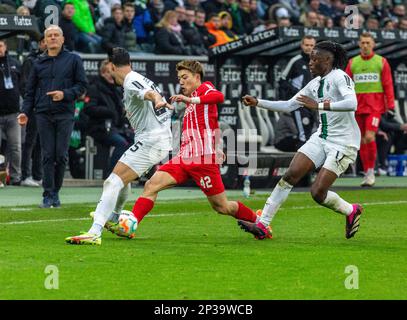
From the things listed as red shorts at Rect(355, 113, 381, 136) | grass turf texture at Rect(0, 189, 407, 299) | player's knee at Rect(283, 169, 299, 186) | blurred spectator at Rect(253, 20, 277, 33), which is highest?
blurred spectator at Rect(253, 20, 277, 33)

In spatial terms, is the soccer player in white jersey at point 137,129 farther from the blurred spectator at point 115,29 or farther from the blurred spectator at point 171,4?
the blurred spectator at point 171,4

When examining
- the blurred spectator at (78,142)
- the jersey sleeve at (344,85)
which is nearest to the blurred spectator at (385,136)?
the blurred spectator at (78,142)

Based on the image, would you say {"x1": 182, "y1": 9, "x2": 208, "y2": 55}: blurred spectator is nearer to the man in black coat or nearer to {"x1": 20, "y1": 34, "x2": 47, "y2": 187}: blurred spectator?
{"x1": 20, "y1": 34, "x2": 47, "y2": 187}: blurred spectator

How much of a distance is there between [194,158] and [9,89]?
856cm

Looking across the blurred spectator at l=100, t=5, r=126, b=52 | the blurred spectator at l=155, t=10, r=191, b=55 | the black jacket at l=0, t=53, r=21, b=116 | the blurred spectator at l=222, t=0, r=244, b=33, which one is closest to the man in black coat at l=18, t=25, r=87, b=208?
the black jacket at l=0, t=53, r=21, b=116

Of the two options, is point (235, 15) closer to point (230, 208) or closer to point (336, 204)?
point (336, 204)

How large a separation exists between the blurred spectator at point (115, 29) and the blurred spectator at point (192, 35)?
2.30 metres

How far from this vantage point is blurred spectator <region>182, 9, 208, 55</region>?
27391mm

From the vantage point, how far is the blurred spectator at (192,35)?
2739 cm

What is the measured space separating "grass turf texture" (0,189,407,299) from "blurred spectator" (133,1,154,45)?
10.4 metres

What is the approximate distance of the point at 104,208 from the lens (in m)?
12.5

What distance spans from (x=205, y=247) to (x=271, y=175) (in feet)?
31.7
